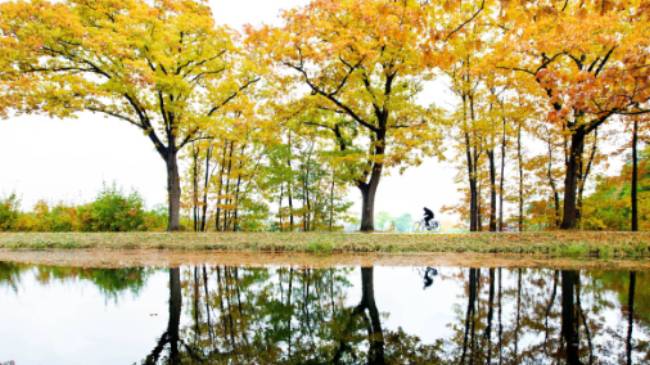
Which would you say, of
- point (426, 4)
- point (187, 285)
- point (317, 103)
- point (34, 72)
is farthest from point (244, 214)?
point (426, 4)

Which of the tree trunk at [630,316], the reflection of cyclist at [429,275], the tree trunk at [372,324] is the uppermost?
the tree trunk at [630,316]

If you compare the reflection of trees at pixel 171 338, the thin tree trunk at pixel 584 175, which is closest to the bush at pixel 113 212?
the reflection of trees at pixel 171 338

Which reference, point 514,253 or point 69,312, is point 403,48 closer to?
point 514,253

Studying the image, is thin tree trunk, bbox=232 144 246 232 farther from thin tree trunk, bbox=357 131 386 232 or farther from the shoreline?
the shoreline

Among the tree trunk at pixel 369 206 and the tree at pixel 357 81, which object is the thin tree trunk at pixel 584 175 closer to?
the tree at pixel 357 81

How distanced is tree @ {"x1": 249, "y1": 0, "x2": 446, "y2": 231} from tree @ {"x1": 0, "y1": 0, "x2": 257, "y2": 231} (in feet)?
10.1

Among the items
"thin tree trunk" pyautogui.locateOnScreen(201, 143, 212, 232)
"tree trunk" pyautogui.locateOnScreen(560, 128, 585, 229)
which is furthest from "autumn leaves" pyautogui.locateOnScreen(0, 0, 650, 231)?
"thin tree trunk" pyautogui.locateOnScreen(201, 143, 212, 232)

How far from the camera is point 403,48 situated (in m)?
16.6

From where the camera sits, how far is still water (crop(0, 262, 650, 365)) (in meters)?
3.07

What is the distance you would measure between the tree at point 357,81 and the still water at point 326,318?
10693mm

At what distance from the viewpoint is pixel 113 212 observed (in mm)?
A: 17812

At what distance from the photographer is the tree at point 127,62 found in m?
15.3

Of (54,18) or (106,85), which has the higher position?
(54,18)

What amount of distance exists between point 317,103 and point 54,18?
10301 mm
